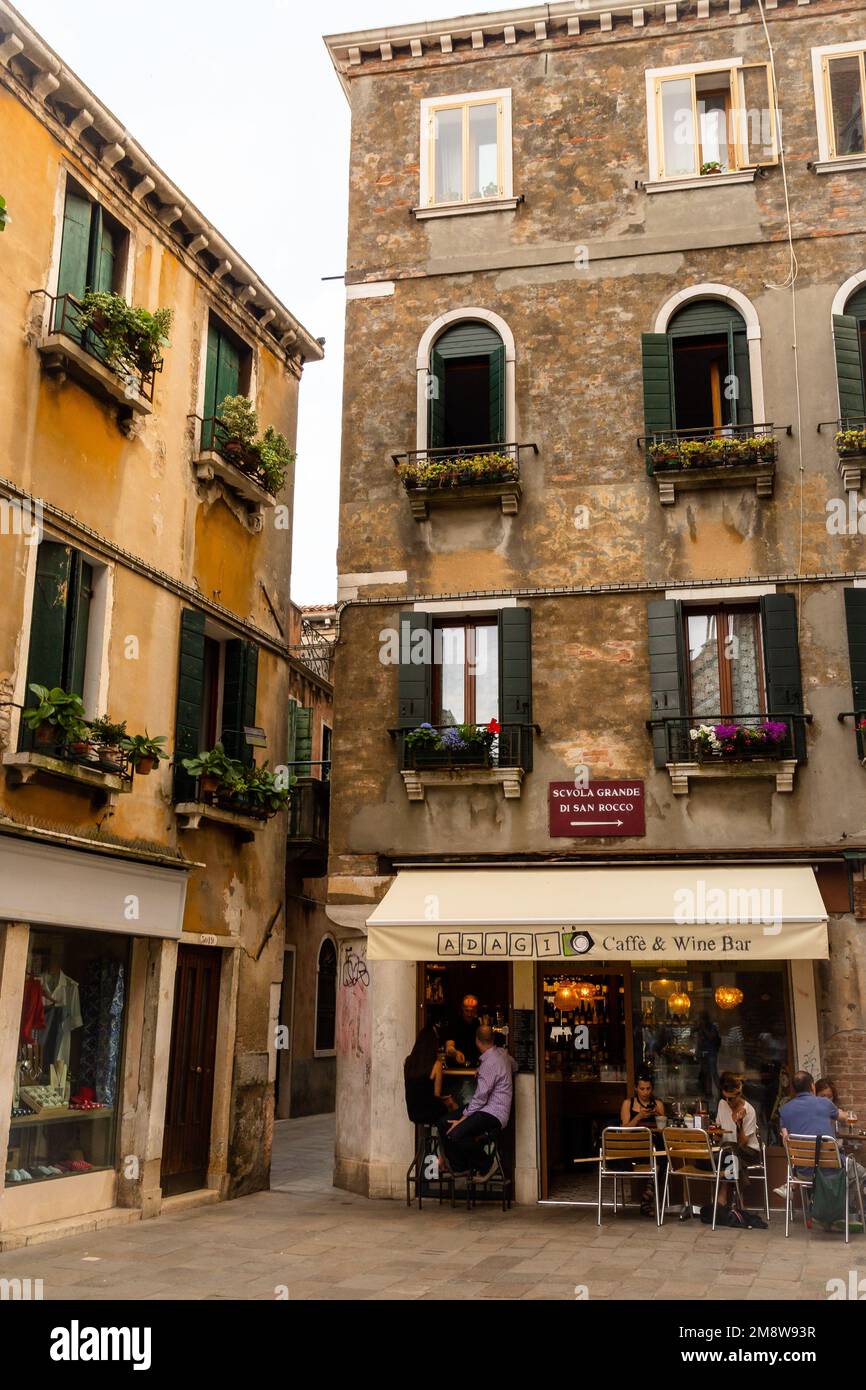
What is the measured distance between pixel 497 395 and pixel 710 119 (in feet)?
13.0

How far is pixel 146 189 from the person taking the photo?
12180 millimetres

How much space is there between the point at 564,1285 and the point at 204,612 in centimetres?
733

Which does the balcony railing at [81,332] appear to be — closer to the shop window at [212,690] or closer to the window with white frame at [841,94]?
the shop window at [212,690]

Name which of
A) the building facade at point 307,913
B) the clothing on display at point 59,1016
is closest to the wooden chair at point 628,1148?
the clothing on display at point 59,1016

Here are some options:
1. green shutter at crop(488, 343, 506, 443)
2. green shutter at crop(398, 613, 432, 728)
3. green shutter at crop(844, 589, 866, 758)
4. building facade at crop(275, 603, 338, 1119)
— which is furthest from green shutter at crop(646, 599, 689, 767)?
building facade at crop(275, 603, 338, 1119)

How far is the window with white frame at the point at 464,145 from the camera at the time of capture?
1420cm

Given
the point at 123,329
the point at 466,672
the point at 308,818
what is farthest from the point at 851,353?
the point at 308,818

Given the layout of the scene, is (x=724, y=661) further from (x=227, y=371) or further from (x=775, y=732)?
(x=227, y=371)

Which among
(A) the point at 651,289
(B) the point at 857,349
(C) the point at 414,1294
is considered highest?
(A) the point at 651,289

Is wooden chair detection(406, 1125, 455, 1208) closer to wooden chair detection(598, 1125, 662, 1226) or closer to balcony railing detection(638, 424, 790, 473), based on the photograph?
wooden chair detection(598, 1125, 662, 1226)

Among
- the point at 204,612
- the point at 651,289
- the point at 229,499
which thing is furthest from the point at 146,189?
the point at 651,289
